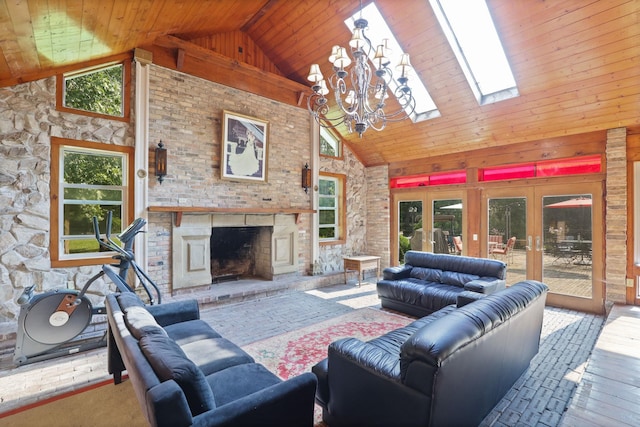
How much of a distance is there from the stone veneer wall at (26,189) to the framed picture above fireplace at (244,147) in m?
2.11

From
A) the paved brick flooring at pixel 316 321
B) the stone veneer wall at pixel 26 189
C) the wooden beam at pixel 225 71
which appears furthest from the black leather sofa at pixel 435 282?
the stone veneer wall at pixel 26 189

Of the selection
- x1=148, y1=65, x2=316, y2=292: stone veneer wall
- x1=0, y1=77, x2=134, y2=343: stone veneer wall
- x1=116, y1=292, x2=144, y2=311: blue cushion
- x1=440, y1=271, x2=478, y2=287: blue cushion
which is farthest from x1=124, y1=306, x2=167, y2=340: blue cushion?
x1=440, y1=271, x2=478, y2=287: blue cushion

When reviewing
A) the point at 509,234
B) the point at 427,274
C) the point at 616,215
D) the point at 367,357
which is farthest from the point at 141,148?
the point at 616,215

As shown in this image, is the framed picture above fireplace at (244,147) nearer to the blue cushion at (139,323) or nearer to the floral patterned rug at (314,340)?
the floral patterned rug at (314,340)

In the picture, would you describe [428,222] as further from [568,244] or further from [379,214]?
[568,244]

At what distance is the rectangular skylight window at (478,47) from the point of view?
4172 mm

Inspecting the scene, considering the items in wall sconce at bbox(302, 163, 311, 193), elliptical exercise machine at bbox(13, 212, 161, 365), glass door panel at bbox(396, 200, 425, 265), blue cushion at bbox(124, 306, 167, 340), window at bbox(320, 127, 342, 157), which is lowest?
elliptical exercise machine at bbox(13, 212, 161, 365)

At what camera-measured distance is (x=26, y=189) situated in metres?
3.80

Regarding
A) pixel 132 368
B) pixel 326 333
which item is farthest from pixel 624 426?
pixel 132 368

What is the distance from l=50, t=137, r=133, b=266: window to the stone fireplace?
3.22 ft

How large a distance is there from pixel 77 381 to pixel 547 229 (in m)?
6.62

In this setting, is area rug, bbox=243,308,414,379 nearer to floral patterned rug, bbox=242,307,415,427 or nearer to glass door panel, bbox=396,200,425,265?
floral patterned rug, bbox=242,307,415,427

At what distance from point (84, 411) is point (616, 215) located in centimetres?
664

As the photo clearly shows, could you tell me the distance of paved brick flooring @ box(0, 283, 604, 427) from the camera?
8.00 feet
